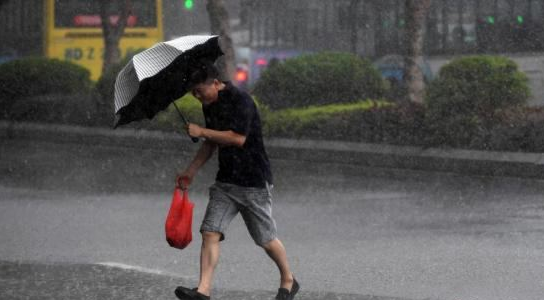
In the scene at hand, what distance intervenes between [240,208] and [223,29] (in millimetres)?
14839

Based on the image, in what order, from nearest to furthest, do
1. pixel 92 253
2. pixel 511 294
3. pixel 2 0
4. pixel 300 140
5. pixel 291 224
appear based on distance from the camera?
pixel 511 294, pixel 92 253, pixel 291 224, pixel 300 140, pixel 2 0

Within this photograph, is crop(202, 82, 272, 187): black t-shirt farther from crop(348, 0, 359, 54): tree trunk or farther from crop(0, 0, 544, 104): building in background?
crop(348, 0, 359, 54): tree trunk

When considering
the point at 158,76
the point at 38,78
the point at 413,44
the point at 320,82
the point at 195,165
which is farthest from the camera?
the point at 38,78

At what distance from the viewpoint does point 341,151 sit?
58.1 feet

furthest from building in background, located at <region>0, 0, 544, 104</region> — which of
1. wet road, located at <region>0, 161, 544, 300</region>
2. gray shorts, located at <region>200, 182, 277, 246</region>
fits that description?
gray shorts, located at <region>200, 182, 277, 246</region>

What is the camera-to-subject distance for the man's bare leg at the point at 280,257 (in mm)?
7957

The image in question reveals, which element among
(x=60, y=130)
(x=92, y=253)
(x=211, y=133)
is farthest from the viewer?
(x=60, y=130)

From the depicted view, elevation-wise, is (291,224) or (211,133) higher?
(211,133)

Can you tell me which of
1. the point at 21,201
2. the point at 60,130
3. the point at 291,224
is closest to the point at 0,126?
the point at 60,130

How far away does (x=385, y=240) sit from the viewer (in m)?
10.8

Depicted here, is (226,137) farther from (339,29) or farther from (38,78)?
(339,29)

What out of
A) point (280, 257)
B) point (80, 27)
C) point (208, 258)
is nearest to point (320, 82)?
point (280, 257)

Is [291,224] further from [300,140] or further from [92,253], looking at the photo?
[300,140]

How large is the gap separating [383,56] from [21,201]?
62.2ft
